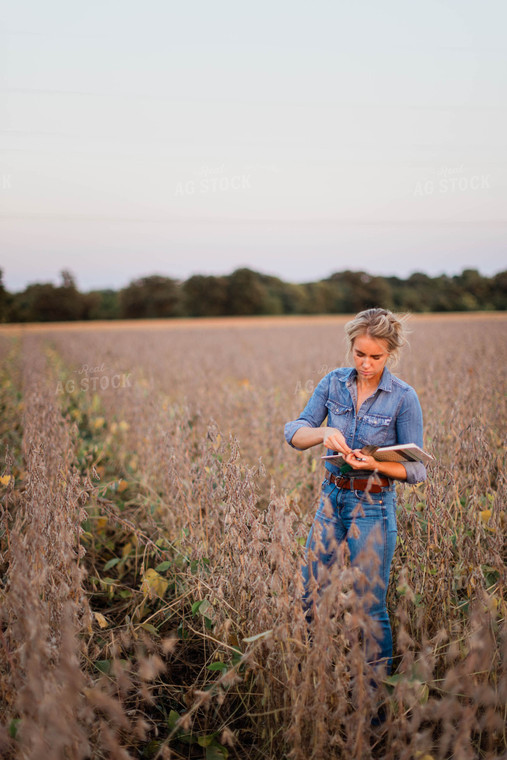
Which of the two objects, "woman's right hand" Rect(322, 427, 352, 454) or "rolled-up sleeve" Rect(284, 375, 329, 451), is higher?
"rolled-up sleeve" Rect(284, 375, 329, 451)

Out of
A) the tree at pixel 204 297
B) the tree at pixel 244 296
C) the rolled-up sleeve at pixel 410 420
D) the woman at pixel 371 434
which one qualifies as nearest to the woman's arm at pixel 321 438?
the woman at pixel 371 434

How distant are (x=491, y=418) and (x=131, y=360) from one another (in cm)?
918

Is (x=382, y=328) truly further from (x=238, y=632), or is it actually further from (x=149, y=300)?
(x=149, y=300)

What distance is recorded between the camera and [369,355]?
209cm

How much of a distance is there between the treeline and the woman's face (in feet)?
120

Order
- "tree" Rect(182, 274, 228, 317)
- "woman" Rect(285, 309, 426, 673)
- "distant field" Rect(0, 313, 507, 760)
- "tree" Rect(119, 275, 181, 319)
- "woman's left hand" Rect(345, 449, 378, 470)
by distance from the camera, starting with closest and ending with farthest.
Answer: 1. "distant field" Rect(0, 313, 507, 760)
2. "woman's left hand" Rect(345, 449, 378, 470)
3. "woman" Rect(285, 309, 426, 673)
4. "tree" Rect(119, 275, 181, 319)
5. "tree" Rect(182, 274, 228, 317)

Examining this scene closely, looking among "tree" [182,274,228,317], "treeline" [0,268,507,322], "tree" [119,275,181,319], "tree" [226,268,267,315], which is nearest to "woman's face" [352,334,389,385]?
"treeline" [0,268,507,322]

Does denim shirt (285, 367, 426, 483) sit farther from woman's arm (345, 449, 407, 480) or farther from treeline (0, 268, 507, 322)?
treeline (0, 268, 507, 322)

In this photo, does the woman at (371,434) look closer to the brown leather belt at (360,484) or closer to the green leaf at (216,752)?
the brown leather belt at (360,484)

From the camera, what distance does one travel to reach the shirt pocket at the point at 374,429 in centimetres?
214

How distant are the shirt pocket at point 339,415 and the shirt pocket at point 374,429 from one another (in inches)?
2.8

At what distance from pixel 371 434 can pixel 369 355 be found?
372 millimetres

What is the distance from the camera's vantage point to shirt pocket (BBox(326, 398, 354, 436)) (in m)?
2.23

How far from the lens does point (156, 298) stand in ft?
190
